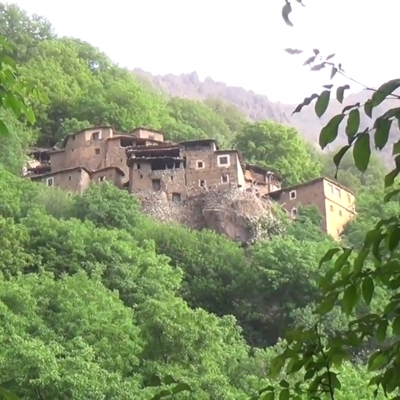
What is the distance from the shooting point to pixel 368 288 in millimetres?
3100

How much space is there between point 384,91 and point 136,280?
3191cm

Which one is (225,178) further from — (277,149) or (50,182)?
(277,149)

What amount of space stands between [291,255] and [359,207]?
12.7 metres

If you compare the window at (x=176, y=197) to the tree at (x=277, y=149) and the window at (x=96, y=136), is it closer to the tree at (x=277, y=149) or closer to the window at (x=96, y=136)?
the window at (x=96, y=136)

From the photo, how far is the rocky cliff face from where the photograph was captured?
139 ft

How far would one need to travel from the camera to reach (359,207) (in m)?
49.2

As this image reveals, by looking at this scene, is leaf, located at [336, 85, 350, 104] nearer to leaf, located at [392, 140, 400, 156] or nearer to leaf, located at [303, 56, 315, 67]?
leaf, located at [303, 56, 315, 67]

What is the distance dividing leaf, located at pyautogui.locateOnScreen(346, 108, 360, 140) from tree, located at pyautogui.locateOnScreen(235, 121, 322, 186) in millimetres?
52324

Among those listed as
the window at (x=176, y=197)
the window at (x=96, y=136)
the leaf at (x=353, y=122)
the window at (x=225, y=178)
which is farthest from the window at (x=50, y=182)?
the leaf at (x=353, y=122)

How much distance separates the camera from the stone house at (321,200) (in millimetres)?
46031

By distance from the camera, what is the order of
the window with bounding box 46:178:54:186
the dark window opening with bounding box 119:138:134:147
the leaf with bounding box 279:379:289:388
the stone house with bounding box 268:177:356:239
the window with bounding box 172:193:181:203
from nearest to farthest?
the leaf with bounding box 279:379:289:388, the window with bounding box 172:193:181:203, the stone house with bounding box 268:177:356:239, the window with bounding box 46:178:54:186, the dark window opening with bounding box 119:138:134:147

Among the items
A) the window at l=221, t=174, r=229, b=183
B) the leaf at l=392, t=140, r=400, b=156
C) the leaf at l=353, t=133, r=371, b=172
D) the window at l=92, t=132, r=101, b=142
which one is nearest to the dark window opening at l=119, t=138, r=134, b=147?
the window at l=92, t=132, r=101, b=142

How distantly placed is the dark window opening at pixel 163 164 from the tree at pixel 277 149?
11.0 metres

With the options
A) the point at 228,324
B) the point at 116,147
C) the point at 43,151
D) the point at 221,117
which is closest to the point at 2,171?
the point at 116,147
